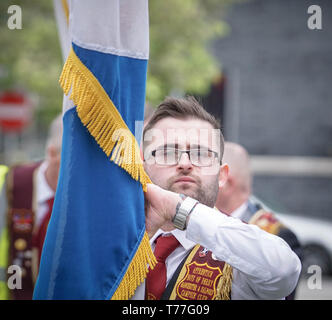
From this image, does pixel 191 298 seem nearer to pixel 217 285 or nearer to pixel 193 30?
pixel 217 285

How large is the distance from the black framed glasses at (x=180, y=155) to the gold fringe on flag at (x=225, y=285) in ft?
1.37

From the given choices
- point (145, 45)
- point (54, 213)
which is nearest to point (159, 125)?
point (145, 45)

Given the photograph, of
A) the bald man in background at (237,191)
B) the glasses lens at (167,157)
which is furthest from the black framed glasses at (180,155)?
the bald man in background at (237,191)

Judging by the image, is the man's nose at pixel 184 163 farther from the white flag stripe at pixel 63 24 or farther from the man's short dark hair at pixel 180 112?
the white flag stripe at pixel 63 24

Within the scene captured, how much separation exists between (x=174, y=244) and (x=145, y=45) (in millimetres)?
817

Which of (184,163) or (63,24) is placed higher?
(63,24)

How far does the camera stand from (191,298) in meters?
2.26

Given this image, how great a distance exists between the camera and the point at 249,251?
6.82 ft

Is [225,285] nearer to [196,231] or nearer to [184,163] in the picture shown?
[196,231]

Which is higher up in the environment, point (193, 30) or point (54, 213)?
point (193, 30)

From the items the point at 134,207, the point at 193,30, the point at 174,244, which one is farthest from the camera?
the point at 193,30

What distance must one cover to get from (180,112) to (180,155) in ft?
0.83

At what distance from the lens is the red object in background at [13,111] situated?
39.4 ft

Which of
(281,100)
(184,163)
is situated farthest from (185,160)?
(281,100)
